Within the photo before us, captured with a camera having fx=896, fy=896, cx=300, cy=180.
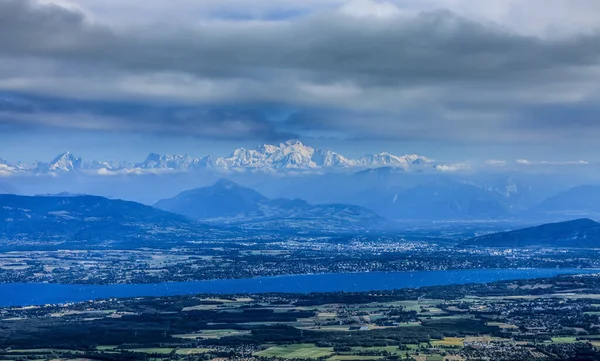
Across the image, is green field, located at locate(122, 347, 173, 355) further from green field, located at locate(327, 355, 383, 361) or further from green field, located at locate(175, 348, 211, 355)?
green field, located at locate(327, 355, 383, 361)

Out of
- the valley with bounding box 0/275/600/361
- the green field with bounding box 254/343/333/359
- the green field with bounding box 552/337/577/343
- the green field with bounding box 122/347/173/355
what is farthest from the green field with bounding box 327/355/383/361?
the green field with bounding box 552/337/577/343

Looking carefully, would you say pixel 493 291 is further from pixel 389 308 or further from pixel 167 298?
pixel 167 298

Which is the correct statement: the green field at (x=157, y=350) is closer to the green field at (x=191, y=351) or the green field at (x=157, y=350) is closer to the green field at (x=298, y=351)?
the green field at (x=191, y=351)

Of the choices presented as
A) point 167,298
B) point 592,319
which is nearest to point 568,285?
point 592,319

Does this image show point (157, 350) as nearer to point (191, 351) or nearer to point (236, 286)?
point (191, 351)

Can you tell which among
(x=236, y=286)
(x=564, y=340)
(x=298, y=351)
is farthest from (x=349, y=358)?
(x=236, y=286)

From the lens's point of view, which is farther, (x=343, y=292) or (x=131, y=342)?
(x=343, y=292)
